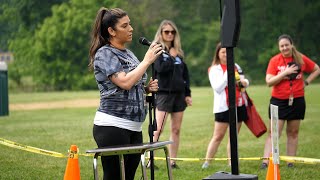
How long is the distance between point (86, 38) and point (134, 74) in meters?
46.3

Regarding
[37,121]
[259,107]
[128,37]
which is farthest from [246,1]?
[128,37]

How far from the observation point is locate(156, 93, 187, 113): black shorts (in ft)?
28.6

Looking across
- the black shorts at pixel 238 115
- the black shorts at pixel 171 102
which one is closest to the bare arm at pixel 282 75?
the black shorts at pixel 238 115

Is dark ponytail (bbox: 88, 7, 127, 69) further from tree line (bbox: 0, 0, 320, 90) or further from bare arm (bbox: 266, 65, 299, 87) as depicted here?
tree line (bbox: 0, 0, 320, 90)

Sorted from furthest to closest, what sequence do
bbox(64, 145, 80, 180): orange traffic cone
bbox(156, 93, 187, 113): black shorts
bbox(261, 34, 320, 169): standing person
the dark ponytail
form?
bbox(261, 34, 320, 169): standing person < bbox(156, 93, 187, 113): black shorts < bbox(64, 145, 80, 180): orange traffic cone < the dark ponytail

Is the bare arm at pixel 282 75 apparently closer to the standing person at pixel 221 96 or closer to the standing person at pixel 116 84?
the standing person at pixel 221 96

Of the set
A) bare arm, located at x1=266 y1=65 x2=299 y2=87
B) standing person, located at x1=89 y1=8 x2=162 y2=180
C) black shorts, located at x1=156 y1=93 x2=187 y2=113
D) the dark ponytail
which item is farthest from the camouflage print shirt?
bare arm, located at x1=266 y1=65 x2=299 y2=87

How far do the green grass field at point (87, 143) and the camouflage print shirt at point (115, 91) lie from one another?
314 centimetres

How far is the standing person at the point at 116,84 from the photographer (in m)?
4.93

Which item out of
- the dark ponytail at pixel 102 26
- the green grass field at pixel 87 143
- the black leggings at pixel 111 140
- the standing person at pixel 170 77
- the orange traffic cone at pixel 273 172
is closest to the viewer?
the black leggings at pixel 111 140

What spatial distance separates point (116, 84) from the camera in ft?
16.2

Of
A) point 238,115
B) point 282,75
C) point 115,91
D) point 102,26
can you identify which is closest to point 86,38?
point 238,115

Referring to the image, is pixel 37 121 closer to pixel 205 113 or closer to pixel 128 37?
pixel 205 113

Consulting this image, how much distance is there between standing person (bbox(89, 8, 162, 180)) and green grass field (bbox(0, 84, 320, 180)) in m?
3.05
